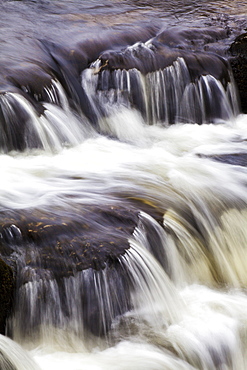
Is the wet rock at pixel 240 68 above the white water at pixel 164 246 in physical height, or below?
above

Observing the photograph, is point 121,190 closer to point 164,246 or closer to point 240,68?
point 164,246

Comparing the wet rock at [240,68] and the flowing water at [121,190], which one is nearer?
the flowing water at [121,190]

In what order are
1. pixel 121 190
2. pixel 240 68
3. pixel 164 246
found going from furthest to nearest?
pixel 240 68 < pixel 121 190 < pixel 164 246

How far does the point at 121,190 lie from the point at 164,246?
2.59 ft

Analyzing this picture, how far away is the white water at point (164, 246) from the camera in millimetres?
4012

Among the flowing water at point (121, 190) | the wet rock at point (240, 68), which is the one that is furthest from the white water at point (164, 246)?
the wet rock at point (240, 68)

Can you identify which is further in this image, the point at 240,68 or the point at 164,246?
the point at 240,68

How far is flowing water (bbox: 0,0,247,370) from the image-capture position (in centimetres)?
409

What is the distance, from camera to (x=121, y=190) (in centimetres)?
534

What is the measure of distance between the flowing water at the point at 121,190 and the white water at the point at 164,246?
0.01 meters

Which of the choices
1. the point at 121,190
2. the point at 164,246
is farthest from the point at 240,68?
the point at 164,246

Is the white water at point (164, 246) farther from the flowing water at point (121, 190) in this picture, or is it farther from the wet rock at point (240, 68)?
the wet rock at point (240, 68)

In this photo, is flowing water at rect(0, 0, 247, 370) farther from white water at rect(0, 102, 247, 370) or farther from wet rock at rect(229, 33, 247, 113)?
wet rock at rect(229, 33, 247, 113)

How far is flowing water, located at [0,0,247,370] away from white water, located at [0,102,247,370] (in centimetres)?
1
